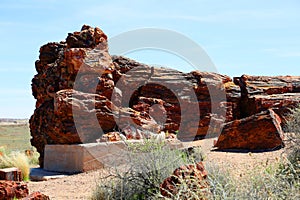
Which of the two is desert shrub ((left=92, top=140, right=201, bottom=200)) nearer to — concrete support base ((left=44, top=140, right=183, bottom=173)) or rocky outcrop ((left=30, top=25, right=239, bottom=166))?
concrete support base ((left=44, top=140, right=183, bottom=173))

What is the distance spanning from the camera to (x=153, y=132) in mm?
13758

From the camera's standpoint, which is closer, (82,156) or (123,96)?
(82,156)

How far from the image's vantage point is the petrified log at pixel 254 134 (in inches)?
511

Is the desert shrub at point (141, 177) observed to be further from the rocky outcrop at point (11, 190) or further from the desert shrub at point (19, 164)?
the desert shrub at point (19, 164)

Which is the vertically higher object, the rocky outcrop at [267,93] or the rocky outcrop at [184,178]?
the rocky outcrop at [267,93]

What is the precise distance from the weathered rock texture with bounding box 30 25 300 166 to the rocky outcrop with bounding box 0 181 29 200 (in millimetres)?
4727

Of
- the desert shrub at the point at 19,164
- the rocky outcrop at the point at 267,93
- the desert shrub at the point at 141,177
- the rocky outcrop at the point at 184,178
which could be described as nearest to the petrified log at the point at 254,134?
the rocky outcrop at the point at 267,93

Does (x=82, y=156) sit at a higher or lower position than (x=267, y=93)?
lower

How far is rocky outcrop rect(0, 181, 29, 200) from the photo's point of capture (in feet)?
24.2

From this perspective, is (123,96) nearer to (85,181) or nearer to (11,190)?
(85,181)

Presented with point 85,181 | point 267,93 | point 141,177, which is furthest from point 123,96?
point 141,177

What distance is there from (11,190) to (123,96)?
27.8 feet

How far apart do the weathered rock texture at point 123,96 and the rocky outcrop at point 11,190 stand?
15.5ft

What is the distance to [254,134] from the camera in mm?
13328
